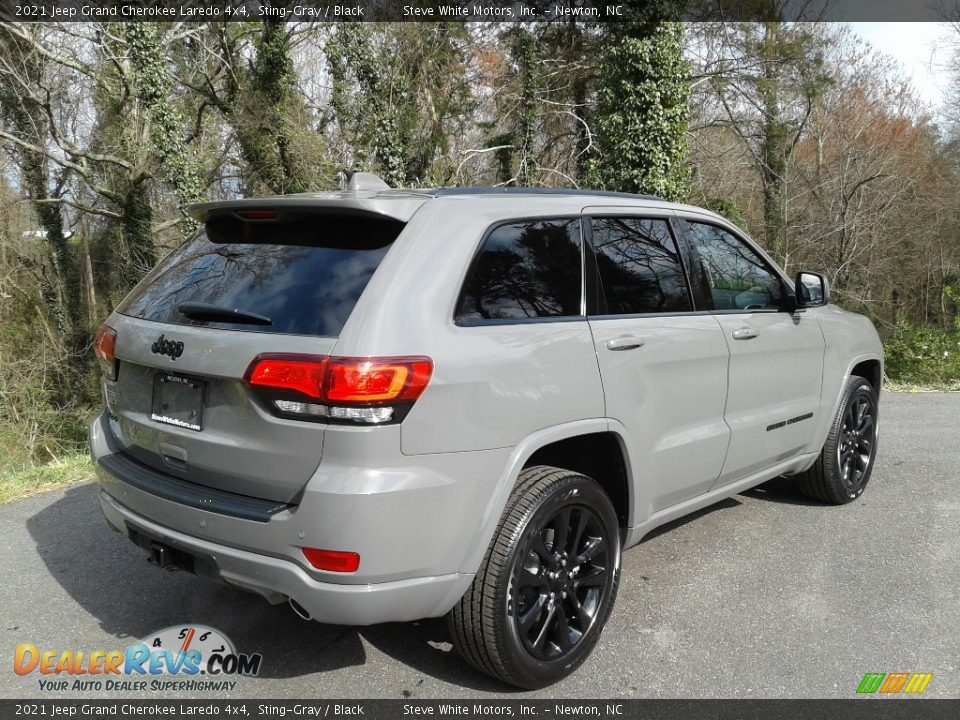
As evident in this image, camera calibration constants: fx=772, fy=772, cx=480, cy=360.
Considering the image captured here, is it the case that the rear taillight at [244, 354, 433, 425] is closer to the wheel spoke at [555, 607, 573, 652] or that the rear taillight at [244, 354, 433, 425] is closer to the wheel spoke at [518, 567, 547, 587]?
the wheel spoke at [518, 567, 547, 587]

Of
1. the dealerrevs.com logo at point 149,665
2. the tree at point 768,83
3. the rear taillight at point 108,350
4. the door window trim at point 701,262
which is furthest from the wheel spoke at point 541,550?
the tree at point 768,83

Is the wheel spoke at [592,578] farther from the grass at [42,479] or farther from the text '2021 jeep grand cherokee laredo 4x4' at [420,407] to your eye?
the grass at [42,479]

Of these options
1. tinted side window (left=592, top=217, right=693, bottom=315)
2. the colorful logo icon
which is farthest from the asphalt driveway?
tinted side window (left=592, top=217, right=693, bottom=315)

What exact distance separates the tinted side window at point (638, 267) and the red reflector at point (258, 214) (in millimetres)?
1336

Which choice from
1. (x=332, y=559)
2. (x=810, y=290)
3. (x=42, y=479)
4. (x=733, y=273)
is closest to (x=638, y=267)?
(x=733, y=273)

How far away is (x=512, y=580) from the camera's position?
2770mm

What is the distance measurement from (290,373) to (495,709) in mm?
1476

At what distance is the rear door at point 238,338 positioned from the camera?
2516 mm

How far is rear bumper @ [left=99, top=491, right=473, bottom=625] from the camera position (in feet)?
8.13

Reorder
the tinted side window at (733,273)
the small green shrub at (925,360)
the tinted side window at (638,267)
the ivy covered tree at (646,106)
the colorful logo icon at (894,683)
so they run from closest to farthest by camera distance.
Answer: the colorful logo icon at (894,683)
the tinted side window at (638,267)
the tinted side window at (733,273)
the small green shrub at (925,360)
the ivy covered tree at (646,106)

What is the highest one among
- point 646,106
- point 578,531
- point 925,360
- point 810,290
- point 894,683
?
point 646,106

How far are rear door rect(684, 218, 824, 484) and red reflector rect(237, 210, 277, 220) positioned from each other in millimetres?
2052

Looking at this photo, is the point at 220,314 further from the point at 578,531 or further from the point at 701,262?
the point at 701,262

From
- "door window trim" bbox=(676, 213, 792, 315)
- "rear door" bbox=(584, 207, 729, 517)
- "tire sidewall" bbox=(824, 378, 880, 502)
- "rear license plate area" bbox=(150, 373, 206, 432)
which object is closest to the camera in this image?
"rear license plate area" bbox=(150, 373, 206, 432)
